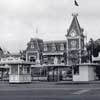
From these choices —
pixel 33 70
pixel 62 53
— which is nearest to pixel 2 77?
pixel 33 70

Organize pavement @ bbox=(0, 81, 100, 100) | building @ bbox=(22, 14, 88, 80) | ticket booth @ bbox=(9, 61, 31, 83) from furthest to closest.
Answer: building @ bbox=(22, 14, 88, 80) < ticket booth @ bbox=(9, 61, 31, 83) < pavement @ bbox=(0, 81, 100, 100)

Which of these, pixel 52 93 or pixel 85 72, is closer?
pixel 52 93

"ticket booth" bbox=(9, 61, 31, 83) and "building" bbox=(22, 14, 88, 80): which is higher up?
"building" bbox=(22, 14, 88, 80)

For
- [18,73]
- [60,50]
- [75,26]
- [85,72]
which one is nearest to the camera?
[18,73]

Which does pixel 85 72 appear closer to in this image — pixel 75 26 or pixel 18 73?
pixel 18 73

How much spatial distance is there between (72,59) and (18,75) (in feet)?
118

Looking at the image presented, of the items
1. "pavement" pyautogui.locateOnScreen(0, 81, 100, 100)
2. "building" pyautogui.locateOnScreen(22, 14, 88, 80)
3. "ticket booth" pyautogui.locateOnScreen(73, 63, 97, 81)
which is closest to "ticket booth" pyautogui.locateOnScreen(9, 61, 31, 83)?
"ticket booth" pyautogui.locateOnScreen(73, 63, 97, 81)

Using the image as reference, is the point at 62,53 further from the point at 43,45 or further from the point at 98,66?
the point at 98,66

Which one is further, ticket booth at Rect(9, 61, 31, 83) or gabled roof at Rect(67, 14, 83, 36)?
gabled roof at Rect(67, 14, 83, 36)

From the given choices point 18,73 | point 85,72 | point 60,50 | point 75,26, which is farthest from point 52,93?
point 60,50

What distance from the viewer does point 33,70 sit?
270 feet

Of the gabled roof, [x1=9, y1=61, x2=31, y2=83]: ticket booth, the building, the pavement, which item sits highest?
the gabled roof

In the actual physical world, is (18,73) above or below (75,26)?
below

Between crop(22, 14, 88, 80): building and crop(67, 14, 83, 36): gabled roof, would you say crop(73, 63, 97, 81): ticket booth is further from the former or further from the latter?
crop(67, 14, 83, 36): gabled roof
